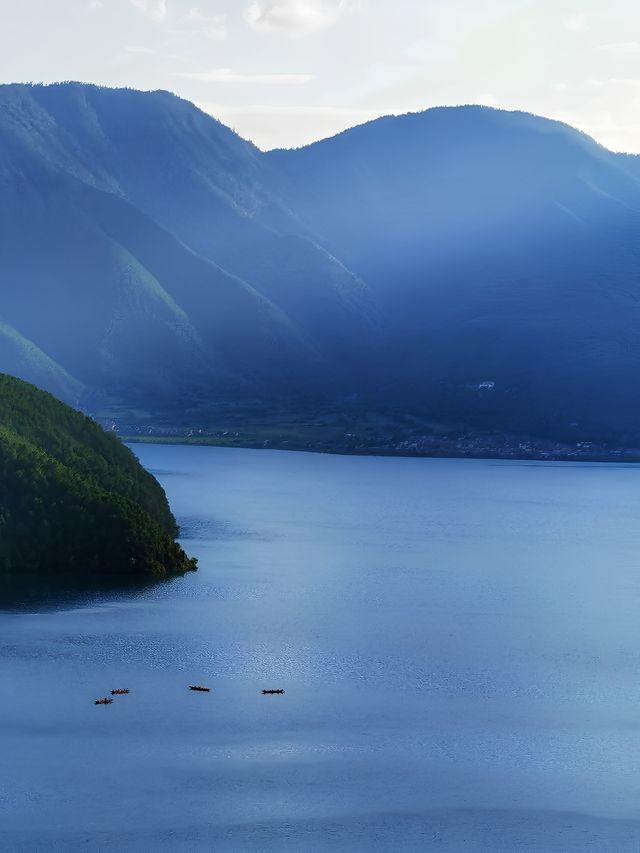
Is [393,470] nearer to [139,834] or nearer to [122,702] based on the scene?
[122,702]

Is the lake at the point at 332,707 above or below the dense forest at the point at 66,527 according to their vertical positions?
below

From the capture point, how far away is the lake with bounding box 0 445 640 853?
3231cm

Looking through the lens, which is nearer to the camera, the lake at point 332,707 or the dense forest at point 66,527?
the lake at point 332,707

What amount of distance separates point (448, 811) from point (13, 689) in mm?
15808

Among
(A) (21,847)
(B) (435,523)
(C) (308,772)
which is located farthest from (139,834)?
(B) (435,523)

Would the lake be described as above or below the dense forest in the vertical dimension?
below

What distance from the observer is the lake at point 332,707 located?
32312 mm

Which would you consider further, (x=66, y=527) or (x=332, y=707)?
(x=66, y=527)

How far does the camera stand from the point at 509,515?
11575cm

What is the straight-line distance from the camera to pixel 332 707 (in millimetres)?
42719

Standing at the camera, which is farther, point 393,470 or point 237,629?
point 393,470

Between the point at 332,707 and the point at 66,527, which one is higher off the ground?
the point at 66,527

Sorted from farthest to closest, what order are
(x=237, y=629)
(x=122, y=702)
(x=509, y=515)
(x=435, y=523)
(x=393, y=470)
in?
(x=393, y=470), (x=509, y=515), (x=435, y=523), (x=237, y=629), (x=122, y=702)

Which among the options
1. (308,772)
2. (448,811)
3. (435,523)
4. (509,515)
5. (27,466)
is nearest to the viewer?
(448,811)
